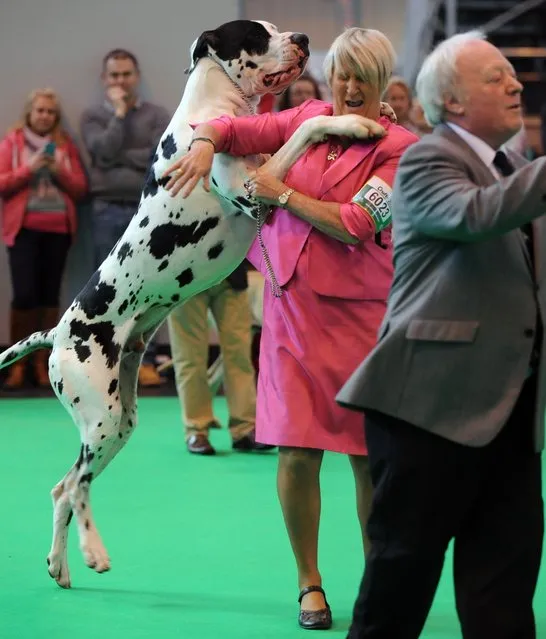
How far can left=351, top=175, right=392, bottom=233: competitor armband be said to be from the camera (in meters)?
3.17

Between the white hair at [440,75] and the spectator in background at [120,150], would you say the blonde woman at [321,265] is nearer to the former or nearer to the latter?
the white hair at [440,75]

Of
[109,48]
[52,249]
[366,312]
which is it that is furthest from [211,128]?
[109,48]

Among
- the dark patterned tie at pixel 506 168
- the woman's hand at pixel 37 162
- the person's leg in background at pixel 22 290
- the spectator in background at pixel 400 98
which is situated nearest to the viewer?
the dark patterned tie at pixel 506 168

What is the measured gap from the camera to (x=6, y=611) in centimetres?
359

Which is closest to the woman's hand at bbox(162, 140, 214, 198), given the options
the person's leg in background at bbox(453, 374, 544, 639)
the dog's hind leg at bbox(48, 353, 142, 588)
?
the dog's hind leg at bbox(48, 353, 142, 588)

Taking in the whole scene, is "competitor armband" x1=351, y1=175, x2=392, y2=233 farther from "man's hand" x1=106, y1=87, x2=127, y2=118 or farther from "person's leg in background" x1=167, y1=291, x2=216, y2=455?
"man's hand" x1=106, y1=87, x2=127, y2=118

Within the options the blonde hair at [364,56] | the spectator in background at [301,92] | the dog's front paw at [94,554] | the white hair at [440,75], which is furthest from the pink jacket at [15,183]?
the white hair at [440,75]

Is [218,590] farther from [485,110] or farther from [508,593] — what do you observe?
[485,110]

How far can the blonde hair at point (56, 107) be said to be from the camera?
27.0ft

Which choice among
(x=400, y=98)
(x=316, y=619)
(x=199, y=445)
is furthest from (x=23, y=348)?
(x=400, y=98)

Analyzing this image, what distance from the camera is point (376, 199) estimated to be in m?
3.17

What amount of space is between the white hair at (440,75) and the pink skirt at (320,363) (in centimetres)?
95

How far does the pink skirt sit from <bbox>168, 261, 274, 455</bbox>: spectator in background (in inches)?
107

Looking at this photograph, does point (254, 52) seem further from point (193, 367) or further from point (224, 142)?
point (193, 367)
